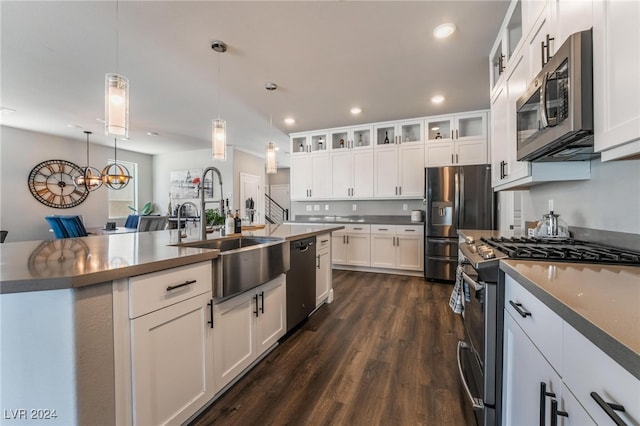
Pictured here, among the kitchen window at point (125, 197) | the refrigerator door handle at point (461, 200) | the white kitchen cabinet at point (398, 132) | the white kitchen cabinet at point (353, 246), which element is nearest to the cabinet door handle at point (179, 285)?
the white kitchen cabinet at point (353, 246)

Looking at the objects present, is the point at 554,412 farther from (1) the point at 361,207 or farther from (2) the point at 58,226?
(2) the point at 58,226

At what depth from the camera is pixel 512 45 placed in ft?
7.23

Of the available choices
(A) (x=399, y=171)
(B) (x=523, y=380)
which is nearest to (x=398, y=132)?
(A) (x=399, y=171)

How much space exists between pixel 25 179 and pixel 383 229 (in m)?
6.95

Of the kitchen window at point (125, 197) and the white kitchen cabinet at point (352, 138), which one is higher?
the white kitchen cabinet at point (352, 138)

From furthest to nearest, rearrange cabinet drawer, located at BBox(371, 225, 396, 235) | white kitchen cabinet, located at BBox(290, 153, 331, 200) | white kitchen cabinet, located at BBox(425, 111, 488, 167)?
white kitchen cabinet, located at BBox(290, 153, 331, 200)
cabinet drawer, located at BBox(371, 225, 396, 235)
white kitchen cabinet, located at BBox(425, 111, 488, 167)

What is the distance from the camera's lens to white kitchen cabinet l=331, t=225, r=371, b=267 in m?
4.78

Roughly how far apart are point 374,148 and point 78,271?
15.2ft

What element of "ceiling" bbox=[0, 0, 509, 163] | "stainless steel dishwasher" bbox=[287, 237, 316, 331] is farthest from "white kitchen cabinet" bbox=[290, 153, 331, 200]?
"stainless steel dishwasher" bbox=[287, 237, 316, 331]

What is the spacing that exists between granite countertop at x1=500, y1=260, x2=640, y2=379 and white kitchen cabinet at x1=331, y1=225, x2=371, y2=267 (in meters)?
3.61

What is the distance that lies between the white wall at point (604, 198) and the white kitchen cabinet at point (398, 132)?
301 centimetres

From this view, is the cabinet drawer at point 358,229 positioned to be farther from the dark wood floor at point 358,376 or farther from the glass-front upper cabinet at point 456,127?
the dark wood floor at point 358,376

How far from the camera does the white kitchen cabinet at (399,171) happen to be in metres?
4.69

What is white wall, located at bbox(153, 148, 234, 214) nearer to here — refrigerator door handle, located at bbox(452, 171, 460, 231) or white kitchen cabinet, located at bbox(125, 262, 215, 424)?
refrigerator door handle, located at bbox(452, 171, 460, 231)
